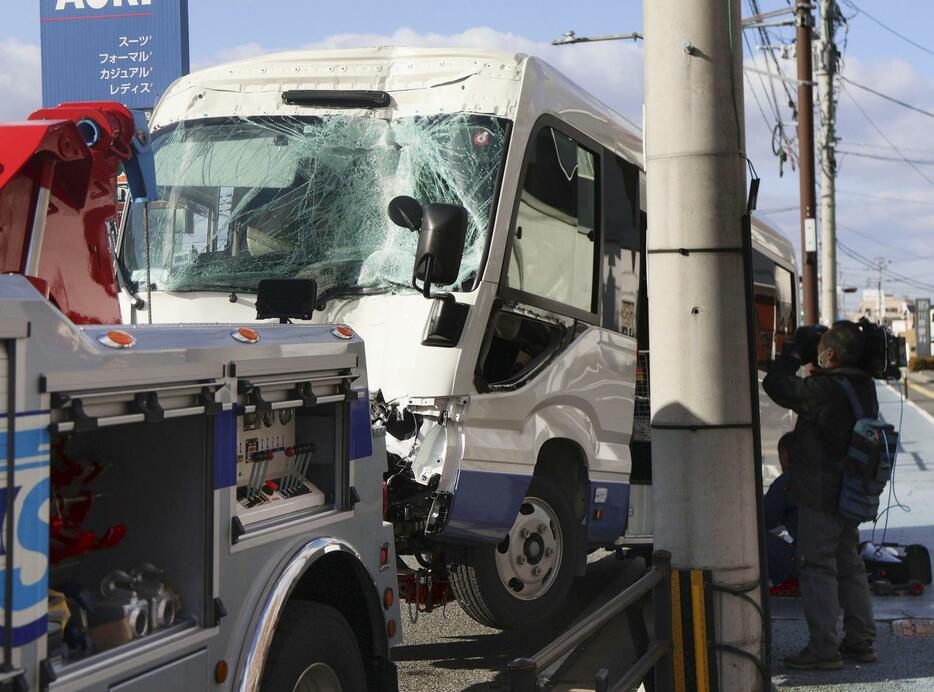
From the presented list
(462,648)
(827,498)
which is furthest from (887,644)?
(462,648)

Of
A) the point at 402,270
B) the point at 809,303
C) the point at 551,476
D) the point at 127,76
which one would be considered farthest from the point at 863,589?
the point at 809,303

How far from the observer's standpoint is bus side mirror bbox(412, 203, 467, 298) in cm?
589

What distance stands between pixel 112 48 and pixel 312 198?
10178 mm

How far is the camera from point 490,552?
6625 mm

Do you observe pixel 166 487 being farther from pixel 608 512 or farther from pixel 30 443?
pixel 608 512

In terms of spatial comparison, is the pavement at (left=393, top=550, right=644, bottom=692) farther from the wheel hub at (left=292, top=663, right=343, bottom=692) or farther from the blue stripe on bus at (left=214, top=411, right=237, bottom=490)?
the blue stripe on bus at (left=214, top=411, right=237, bottom=490)

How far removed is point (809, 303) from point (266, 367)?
20.8 meters

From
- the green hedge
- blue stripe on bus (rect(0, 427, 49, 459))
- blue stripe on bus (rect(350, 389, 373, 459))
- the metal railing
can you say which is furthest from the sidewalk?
the green hedge

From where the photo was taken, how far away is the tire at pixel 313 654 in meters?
3.85

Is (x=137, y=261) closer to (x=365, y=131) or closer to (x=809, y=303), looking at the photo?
(x=365, y=131)

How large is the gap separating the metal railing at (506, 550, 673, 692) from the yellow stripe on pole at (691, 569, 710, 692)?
7.5 inches

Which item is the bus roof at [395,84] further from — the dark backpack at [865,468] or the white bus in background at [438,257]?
the dark backpack at [865,468]

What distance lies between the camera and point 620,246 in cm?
830

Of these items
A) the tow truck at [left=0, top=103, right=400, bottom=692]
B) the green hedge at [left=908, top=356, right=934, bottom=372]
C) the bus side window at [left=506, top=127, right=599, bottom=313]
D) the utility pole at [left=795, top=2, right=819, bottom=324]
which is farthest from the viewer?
the green hedge at [left=908, top=356, right=934, bottom=372]
